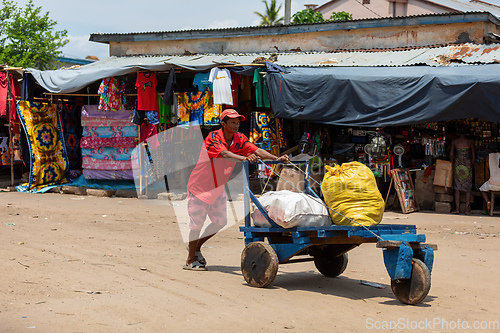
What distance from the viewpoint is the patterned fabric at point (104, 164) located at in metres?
13.8

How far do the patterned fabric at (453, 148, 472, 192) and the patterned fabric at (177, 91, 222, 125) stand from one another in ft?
15.8

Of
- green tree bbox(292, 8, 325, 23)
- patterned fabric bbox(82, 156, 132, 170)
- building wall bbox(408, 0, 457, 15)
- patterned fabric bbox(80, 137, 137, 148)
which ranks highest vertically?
building wall bbox(408, 0, 457, 15)

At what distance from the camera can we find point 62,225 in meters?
9.52

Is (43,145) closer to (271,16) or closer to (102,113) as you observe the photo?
(102,113)

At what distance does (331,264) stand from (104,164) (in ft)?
29.0

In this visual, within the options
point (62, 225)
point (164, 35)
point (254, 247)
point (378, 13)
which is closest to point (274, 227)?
point (254, 247)

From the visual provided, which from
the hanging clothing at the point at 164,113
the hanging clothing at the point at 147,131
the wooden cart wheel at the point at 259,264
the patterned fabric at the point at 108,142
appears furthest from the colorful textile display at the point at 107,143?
the wooden cart wheel at the point at 259,264

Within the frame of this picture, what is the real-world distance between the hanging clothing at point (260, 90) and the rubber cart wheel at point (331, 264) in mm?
6397

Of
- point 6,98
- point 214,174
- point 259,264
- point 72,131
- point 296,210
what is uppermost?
point 6,98

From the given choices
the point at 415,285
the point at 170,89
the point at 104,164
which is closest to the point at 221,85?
the point at 170,89

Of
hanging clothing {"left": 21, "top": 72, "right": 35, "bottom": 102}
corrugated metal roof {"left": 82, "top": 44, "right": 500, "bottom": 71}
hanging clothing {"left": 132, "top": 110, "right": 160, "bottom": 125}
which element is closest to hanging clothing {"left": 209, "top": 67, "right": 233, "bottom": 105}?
corrugated metal roof {"left": 82, "top": 44, "right": 500, "bottom": 71}

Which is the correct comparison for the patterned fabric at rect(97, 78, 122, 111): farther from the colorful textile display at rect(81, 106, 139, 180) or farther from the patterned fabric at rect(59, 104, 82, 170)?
the patterned fabric at rect(59, 104, 82, 170)

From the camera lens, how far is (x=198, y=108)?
12.8 meters

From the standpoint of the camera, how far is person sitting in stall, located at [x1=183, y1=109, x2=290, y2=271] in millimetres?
6320
